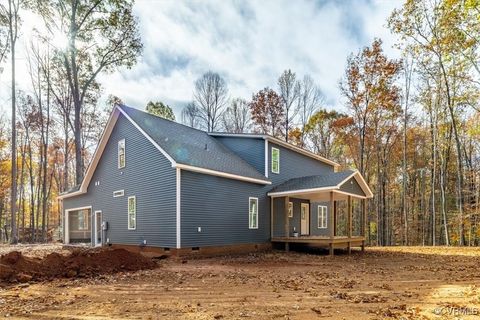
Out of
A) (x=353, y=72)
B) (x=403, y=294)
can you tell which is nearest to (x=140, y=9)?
(x=353, y=72)

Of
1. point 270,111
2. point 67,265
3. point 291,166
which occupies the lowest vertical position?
point 67,265

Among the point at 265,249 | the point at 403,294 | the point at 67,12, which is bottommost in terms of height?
the point at 265,249

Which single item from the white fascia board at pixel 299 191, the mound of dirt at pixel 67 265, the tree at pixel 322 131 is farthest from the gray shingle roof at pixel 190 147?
the tree at pixel 322 131

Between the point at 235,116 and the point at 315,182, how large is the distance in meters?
20.3

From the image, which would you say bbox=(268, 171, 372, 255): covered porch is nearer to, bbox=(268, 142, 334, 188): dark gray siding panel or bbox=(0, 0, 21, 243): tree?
bbox=(268, 142, 334, 188): dark gray siding panel

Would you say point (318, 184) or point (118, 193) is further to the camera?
point (118, 193)

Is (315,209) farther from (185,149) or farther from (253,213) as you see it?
(185,149)

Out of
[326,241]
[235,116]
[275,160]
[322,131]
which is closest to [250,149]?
[275,160]

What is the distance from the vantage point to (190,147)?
14672 mm

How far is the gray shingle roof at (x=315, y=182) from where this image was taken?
1493 centimetres

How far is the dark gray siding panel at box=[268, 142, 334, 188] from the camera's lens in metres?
17.3

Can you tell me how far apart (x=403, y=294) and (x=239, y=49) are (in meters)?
15.6

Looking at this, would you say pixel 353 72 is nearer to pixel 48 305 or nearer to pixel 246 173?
pixel 246 173

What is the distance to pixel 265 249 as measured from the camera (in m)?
16.1
